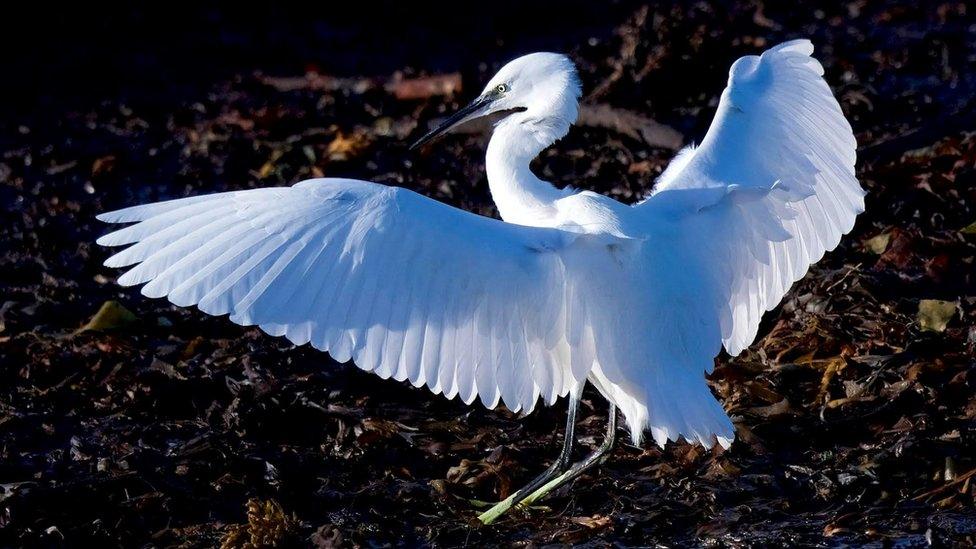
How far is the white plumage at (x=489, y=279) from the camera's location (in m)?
4.68

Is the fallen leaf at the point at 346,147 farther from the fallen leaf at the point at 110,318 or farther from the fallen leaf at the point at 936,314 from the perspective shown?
the fallen leaf at the point at 936,314

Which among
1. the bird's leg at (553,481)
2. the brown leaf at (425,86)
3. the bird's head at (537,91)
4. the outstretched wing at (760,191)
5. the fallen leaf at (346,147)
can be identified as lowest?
the bird's leg at (553,481)

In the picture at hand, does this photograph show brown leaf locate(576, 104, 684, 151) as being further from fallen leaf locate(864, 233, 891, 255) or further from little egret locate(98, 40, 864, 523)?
little egret locate(98, 40, 864, 523)

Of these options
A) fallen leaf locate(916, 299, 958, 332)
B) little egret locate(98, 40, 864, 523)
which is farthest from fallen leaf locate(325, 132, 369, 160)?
fallen leaf locate(916, 299, 958, 332)

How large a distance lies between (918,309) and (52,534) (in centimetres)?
396

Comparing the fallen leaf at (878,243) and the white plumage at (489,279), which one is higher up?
the fallen leaf at (878,243)

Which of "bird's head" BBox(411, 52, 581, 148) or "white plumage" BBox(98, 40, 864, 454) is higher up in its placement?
"bird's head" BBox(411, 52, 581, 148)

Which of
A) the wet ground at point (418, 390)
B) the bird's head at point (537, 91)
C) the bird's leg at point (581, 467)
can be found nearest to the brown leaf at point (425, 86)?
the wet ground at point (418, 390)

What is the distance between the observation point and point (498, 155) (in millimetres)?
5828

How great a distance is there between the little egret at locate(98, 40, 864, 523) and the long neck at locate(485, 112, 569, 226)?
0.33 ft

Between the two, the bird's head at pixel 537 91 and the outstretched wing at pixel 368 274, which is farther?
the bird's head at pixel 537 91

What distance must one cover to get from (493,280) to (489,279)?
1 cm

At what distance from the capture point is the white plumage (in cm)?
468

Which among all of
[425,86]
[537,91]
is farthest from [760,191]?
[425,86]
